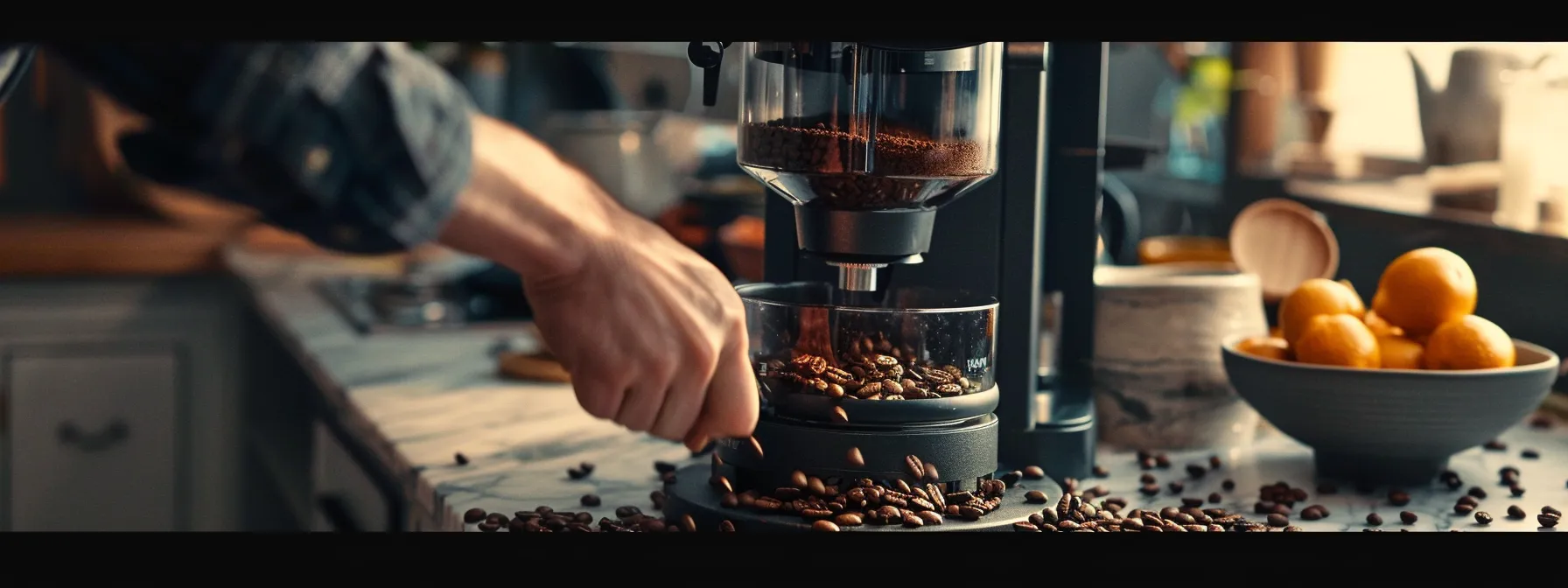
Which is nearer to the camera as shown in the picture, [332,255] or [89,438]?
[89,438]

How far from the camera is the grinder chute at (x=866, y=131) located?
0.89 metres

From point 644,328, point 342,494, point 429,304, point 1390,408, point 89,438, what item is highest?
point 644,328

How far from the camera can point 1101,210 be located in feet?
4.84

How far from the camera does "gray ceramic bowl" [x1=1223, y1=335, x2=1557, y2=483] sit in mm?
1015

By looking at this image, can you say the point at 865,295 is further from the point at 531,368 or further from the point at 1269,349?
the point at 531,368

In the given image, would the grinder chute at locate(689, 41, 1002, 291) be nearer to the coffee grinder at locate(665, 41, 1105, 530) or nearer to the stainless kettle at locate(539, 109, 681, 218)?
the coffee grinder at locate(665, 41, 1105, 530)

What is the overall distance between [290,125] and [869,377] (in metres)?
0.43

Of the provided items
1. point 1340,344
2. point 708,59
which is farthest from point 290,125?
point 1340,344

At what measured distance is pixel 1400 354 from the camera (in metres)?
1.06

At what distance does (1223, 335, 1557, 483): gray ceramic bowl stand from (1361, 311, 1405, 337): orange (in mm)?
83

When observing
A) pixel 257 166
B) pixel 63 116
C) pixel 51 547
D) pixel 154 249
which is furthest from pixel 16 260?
pixel 257 166

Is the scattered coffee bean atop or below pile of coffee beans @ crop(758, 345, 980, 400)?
below

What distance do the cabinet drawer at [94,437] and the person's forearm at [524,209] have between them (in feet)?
6.11

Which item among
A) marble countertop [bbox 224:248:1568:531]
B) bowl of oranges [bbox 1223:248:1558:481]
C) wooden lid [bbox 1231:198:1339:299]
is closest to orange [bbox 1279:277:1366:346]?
bowl of oranges [bbox 1223:248:1558:481]
